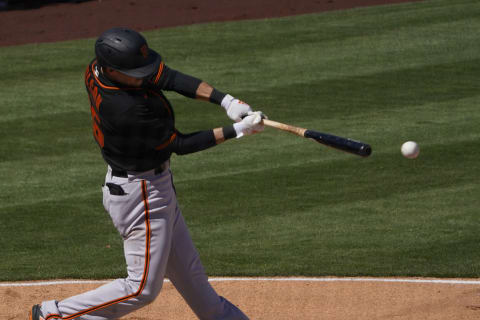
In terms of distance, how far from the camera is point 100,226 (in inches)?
333

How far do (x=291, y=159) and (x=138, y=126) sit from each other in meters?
5.35

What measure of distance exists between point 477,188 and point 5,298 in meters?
4.91

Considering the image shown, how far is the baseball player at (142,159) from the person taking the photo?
5020 millimetres

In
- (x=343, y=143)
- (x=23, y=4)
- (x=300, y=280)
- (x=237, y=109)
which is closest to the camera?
(x=343, y=143)

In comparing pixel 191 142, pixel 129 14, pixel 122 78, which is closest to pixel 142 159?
pixel 191 142

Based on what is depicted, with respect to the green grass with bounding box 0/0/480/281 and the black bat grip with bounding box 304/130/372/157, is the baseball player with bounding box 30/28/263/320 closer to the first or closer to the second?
the black bat grip with bounding box 304/130/372/157

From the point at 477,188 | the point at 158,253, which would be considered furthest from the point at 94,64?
the point at 477,188

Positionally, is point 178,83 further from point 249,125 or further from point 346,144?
point 346,144

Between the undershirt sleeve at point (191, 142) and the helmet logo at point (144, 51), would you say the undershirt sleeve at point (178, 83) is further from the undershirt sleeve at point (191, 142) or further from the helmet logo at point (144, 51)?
the undershirt sleeve at point (191, 142)

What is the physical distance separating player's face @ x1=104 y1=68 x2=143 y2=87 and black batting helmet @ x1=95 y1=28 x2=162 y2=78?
0.09ft

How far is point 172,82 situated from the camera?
525cm

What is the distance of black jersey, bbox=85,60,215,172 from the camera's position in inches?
197

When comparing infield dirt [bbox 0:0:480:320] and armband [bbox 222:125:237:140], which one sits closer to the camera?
armband [bbox 222:125:237:140]

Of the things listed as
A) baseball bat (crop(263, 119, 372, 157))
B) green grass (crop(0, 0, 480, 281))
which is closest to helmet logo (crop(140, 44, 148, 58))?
baseball bat (crop(263, 119, 372, 157))
